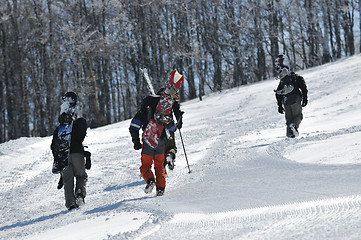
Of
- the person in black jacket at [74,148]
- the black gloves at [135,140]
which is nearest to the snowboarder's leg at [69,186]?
the person in black jacket at [74,148]

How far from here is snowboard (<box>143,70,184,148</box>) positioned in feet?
18.7

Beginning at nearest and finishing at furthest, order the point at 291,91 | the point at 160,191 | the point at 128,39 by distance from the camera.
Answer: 1. the point at 160,191
2. the point at 291,91
3. the point at 128,39

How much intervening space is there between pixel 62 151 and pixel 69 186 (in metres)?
0.48

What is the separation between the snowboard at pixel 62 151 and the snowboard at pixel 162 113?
1.07m

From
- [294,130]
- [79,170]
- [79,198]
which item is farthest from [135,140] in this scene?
[294,130]

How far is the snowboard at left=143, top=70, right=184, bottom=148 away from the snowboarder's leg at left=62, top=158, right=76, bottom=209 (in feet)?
3.76

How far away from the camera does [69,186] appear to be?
5816mm

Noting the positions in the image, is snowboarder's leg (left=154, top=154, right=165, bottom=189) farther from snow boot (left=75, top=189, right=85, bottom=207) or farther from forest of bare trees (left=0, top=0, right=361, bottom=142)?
forest of bare trees (left=0, top=0, right=361, bottom=142)

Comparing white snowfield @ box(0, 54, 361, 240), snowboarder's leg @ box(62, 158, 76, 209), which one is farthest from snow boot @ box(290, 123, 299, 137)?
snowboarder's leg @ box(62, 158, 76, 209)

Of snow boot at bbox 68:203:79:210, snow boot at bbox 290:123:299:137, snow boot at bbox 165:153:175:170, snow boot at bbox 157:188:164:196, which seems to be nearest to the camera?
snow boot at bbox 157:188:164:196

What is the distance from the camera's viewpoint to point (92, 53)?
29688 mm

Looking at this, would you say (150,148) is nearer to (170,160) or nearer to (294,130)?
(170,160)

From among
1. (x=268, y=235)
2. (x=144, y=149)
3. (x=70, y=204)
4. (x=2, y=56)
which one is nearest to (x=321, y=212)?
(x=268, y=235)

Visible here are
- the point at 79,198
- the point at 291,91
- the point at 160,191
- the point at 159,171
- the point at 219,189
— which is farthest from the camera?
the point at 291,91
